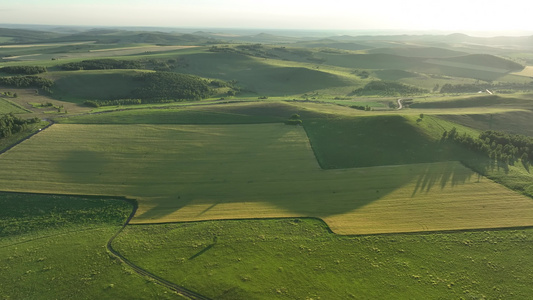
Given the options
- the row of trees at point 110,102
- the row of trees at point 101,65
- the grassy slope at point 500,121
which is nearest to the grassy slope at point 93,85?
the row of trees at point 110,102

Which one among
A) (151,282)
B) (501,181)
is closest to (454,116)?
(501,181)

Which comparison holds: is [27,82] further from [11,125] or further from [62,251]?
[62,251]

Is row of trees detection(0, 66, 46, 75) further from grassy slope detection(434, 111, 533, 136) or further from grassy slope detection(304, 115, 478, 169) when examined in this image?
grassy slope detection(434, 111, 533, 136)

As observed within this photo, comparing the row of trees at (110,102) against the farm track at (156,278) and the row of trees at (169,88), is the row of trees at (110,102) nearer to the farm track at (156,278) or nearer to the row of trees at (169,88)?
the row of trees at (169,88)

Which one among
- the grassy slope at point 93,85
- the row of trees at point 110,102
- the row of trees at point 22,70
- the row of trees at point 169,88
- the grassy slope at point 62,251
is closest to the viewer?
the grassy slope at point 62,251

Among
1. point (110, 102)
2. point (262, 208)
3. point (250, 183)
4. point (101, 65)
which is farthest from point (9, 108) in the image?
point (262, 208)

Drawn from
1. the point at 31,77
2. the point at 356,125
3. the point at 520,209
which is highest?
the point at 31,77

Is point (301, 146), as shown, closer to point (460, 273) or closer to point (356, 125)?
point (356, 125)

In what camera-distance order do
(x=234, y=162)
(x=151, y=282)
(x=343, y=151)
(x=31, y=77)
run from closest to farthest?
(x=151, y=282) < (x=234, y=162) < (x=343, y=151) < (x=31, y=77)
